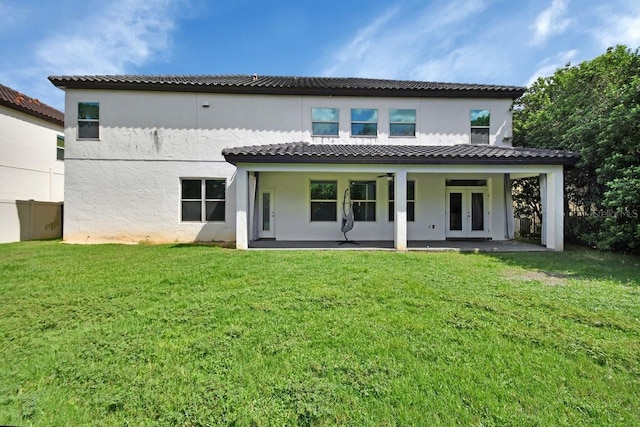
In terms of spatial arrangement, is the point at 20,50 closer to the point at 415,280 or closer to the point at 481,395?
the point at 415,280

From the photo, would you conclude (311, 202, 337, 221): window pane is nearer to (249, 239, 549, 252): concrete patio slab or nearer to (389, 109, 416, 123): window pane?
(249, 239, 549, 252): concrete patio slab

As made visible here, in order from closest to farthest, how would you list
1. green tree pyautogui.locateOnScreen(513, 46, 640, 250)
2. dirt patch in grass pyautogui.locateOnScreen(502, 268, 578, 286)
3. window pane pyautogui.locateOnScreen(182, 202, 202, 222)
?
dirt patch in grass pyautogui.locateOnScreen(502, 268, 578, 286)
green tree pyautogui.locateOnScreen(513, 46, 640, 250)
window pane pyautogui.locateOnScreen(182, 202, 202, 222)

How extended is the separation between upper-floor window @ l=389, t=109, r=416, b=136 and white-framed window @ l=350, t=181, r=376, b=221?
256cm

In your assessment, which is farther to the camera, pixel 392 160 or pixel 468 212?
pixel 468 212

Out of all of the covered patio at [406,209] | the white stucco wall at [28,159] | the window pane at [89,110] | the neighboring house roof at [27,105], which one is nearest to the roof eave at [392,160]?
the covered patio at [406,209]

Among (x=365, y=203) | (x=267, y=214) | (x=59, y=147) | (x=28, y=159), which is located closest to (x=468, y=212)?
(x=365, y=203)

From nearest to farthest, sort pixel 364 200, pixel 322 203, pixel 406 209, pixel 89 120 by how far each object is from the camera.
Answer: pixel 406 209 < pixel 89 120 < pixel 322 203 < pixel 364 200

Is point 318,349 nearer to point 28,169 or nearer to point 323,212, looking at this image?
point 323,212

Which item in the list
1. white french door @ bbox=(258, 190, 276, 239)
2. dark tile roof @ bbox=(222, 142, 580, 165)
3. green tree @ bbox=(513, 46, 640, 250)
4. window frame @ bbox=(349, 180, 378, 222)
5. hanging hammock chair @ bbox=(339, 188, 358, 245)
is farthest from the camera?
window frame @ bbox=(349, 180, 378, 222)

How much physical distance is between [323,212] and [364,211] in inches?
69.3

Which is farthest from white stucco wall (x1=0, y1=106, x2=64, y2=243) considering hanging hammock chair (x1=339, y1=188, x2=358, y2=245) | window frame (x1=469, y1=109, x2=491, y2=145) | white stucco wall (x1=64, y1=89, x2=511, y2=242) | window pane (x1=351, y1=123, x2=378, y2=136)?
window frame (x1=469, y1=109, x2=491, y2=145)

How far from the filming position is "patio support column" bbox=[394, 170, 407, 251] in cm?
991

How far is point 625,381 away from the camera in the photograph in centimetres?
286

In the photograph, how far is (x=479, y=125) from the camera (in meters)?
12.9
